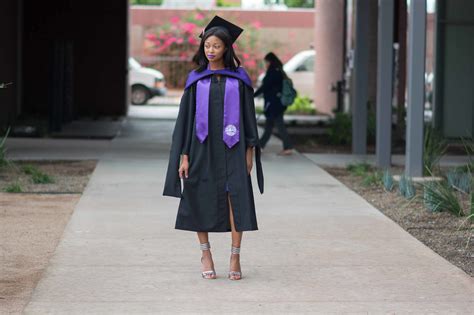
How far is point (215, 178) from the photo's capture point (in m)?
7.78

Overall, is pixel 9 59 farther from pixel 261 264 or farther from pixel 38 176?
pixel 261 264

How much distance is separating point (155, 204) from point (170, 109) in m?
22.0

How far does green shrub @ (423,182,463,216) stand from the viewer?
10.8 m

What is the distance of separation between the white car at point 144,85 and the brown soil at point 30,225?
21207 mm

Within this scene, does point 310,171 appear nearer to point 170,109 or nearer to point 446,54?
point 446,54

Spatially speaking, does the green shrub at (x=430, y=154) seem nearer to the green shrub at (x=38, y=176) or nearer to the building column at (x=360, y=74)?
the building column at (x=360, y=74)

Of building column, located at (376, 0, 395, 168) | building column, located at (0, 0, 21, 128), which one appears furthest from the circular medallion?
building column, located at (0, 0, 21, 128)

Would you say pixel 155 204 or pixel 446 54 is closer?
pixel 155 204

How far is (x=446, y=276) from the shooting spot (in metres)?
8.13

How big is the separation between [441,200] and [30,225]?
3.76 metres

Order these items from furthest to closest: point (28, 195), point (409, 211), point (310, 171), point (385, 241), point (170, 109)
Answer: point (170, 109) → point (310, 171) → point (28, 195) → point (409, 211) → point (385, 241)

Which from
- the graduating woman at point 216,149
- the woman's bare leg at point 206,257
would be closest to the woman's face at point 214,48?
the graduating woman at point 216,149

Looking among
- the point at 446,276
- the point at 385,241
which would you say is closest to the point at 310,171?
the point at 385,241

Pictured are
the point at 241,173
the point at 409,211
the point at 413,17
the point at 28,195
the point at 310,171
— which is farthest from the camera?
the point at 310,171
